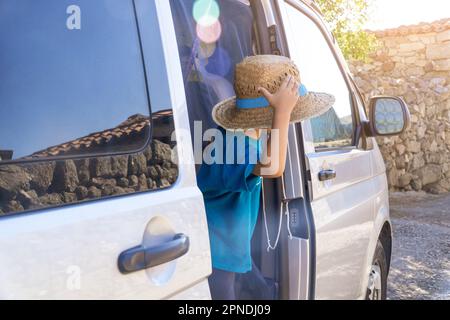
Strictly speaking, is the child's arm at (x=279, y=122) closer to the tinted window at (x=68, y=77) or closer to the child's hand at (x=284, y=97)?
the child's hand at (x=284, y=97)

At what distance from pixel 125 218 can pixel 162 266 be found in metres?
0.17

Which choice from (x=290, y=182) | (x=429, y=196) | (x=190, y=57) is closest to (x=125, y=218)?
(x=290, y=182)

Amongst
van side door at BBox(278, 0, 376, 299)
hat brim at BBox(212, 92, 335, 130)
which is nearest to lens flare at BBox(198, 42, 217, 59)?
van side door at BBox(278, 0, 376, 299)

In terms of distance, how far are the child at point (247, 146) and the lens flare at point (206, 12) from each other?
72cm

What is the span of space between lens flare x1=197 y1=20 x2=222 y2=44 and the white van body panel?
1.05 metres

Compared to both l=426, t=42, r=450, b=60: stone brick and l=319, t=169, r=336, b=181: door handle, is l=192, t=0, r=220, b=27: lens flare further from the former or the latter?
l=426, t=42, r=450, b=60: stone brick

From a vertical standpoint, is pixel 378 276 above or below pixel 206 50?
below

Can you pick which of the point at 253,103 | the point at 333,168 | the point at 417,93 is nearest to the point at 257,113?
the point at 253,103

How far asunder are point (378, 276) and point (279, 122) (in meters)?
1.94

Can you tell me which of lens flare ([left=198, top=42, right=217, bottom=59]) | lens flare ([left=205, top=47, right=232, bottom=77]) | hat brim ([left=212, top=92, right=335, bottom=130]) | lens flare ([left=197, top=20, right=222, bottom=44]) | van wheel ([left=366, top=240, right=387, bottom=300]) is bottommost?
van wheel ([left=366, top=240, right=387, bottom=300])

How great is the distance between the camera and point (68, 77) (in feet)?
4.27

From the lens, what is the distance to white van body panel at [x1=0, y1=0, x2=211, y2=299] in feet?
3.58

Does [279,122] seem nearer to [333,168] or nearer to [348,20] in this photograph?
[333,168]
